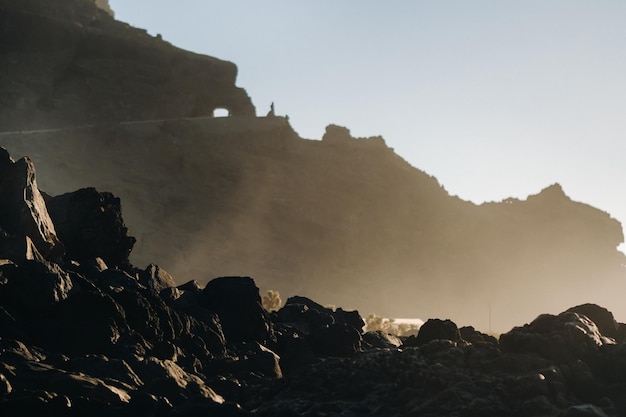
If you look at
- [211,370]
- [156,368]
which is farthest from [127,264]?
[156,368]

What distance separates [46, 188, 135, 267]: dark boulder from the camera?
35.0 metres

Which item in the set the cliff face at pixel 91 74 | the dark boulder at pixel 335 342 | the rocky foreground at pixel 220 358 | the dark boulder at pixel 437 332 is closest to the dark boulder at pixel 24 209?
the rocky foreground at pixel 220 358

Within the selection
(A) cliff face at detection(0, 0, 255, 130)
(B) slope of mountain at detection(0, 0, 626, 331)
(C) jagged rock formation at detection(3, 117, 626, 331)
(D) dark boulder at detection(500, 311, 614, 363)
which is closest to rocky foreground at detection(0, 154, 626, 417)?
(D) dark boulder at detection(500, 311, 614, 363)

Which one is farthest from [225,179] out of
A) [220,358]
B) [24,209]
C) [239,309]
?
[220,358]

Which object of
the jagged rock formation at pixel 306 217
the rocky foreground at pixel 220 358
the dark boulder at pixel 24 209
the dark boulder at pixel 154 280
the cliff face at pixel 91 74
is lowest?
the rocky foreground at pixel 220 358

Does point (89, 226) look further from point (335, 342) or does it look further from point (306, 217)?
point (306, 217)

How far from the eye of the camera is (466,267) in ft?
403

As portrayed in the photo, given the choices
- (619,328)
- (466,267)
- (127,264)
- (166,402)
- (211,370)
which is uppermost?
(466,267)

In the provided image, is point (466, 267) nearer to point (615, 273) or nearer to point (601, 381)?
point (615, 273)

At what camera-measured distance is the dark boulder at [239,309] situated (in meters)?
32.8

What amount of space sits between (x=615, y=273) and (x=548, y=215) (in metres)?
16.6

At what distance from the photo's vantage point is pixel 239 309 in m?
33.8

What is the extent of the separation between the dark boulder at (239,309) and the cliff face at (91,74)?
2791 inches

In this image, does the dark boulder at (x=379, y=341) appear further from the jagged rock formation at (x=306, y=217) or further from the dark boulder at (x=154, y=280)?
the jagged rock formation at (x=306, y=217)
